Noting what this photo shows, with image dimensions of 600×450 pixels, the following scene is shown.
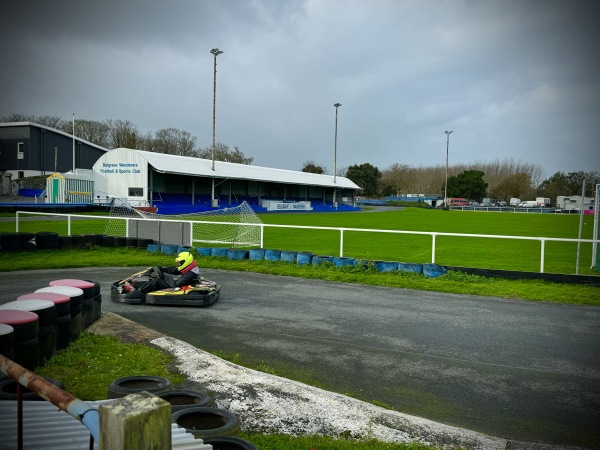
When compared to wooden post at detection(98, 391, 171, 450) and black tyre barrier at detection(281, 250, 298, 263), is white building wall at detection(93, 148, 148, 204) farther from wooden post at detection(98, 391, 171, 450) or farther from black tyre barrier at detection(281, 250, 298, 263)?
wooden post at detection(98, 391, 171, 450)

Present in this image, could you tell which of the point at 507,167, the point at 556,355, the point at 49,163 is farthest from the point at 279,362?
the point at 507,167

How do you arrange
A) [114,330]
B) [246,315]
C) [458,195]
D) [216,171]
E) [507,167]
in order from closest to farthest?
[114,330], [246,315], [216,171], [458,195], [507,167]

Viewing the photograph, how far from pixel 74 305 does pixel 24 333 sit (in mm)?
1618

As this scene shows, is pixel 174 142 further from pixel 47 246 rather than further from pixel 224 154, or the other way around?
pixel 47 246

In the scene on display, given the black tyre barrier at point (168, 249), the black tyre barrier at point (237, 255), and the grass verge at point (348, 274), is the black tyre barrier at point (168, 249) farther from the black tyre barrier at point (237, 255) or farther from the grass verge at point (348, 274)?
the black tyre barrier at point (237, 255)

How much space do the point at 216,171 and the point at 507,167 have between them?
460 feet

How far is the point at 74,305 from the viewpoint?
729 cm

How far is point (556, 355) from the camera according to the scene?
7.39 metres

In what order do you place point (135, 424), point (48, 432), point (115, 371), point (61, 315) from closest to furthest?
point (135, 424)
point (48, 432)
point (115, 371)
point (61, 315)

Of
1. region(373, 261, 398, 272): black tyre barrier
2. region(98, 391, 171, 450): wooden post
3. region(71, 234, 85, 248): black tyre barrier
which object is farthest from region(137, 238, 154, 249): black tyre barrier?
region(98, 391, 171, 450): wooden post

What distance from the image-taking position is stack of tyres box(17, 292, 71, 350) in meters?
6.77

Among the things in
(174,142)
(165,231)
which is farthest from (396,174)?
(165,231)

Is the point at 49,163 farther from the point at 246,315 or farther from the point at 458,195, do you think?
the point at 458,195

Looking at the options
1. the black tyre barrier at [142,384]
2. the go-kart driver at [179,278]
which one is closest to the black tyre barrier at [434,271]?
the go-kart driver at [179,278]
